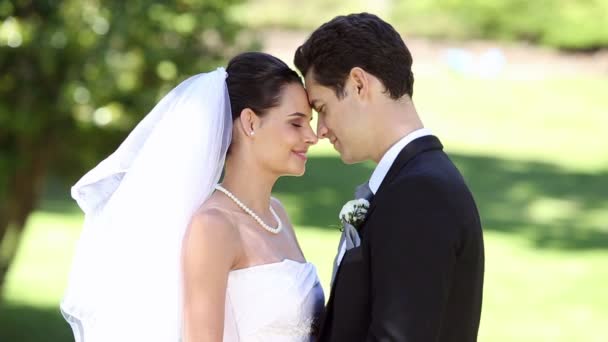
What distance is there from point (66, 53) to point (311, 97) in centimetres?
427

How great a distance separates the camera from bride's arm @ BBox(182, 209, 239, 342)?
3258 millimetres

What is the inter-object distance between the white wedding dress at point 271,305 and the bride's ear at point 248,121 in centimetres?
45

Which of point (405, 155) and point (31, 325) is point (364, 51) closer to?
point (405, 155)

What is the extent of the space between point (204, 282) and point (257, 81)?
→ 2.36 ft

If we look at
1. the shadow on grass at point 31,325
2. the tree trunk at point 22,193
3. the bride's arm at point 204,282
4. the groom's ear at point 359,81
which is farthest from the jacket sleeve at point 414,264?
the shadow on grass at point 31,325

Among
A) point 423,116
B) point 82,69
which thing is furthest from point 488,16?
point 82,69

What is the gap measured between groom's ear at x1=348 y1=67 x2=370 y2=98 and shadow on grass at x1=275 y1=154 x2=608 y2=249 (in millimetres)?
13281

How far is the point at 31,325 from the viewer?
10922mm

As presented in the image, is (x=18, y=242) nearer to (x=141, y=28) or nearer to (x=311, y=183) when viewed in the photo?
(x=141, y=28)

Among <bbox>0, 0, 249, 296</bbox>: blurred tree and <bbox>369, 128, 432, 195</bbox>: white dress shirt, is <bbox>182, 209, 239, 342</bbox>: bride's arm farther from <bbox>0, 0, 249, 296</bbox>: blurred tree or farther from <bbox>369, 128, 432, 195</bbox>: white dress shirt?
<bbox>0, 0, 249, 296</bbox>: blurred tree

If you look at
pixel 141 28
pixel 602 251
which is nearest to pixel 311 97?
pixel 141 28

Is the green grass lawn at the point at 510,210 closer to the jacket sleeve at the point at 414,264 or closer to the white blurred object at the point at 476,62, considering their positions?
the jacket sleeve at the point at 414,264

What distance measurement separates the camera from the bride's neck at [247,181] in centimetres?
364

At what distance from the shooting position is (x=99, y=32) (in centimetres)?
724
